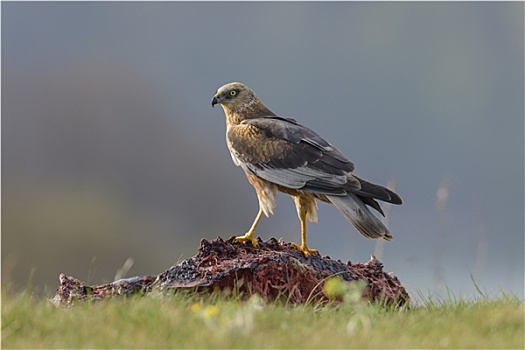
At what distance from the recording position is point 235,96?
8570 millimetres

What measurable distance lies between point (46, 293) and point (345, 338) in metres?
2.56

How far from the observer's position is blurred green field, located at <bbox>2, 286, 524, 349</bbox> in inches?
171

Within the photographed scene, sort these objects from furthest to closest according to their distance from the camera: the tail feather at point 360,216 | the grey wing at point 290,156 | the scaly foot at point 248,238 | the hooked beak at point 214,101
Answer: the hooked beak at point 214,101
the grey wing at point 290,156
the tail feather at point 360,216
the scaly foot at point 248,238

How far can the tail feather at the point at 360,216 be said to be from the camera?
6.93 metres

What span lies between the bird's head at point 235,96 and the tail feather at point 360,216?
1839mm

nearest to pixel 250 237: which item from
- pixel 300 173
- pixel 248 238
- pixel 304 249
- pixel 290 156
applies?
pixel 248 238

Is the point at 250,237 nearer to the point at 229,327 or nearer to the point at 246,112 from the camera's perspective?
the point at 246,112

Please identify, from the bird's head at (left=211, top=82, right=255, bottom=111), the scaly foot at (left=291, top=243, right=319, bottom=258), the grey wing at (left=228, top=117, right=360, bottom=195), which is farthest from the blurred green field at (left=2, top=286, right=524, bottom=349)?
the bird's head at (left=211, top=82, right=255, bottom=111)

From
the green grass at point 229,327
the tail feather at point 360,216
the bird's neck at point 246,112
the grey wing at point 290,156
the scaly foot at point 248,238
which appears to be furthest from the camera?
the bird's neck at point 246,112

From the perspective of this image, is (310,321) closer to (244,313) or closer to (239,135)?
(244,313)

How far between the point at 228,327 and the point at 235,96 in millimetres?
4472

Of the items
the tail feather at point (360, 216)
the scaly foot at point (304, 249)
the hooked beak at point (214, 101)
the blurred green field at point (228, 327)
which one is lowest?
the blurred green field at point (228, 327)

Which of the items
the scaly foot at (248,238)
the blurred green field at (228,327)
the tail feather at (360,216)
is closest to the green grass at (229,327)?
the blurred green field at (228,327)

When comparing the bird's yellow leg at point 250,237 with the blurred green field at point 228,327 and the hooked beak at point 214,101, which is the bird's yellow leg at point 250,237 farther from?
the hooked beak at point 214,101
